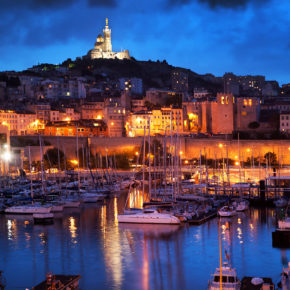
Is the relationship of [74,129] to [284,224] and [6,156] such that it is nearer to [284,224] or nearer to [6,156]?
[6,156]

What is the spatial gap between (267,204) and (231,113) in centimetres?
2890

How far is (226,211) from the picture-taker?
1043 inches

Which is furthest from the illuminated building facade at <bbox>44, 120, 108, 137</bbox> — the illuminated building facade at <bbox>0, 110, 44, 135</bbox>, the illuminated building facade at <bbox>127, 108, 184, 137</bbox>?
the illuminated building facade at <bbox>127, 108, 184, 137</bbox>

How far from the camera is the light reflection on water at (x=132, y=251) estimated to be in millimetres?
16594

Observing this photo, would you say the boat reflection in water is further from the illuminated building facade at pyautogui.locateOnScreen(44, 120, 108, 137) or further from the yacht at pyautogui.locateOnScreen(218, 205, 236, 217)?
the illuminated building facade at pyautogui.locateOnScreen(44, 120, 108, 137)

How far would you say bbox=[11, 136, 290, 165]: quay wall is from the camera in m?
48.4

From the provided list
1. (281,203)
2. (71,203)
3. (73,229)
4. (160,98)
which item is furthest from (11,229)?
(160,98)

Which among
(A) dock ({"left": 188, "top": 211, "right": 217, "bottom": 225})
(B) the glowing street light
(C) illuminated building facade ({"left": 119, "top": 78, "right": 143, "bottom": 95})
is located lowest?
(A) dock ({"left": 188, "top": 211, "right": 217, "bottom": 225})

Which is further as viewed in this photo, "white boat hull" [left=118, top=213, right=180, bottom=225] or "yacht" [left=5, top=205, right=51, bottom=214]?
"yacht" [left=5, top=205, right=51, bottom=214]

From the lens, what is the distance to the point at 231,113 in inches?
2274

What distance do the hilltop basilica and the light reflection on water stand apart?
76893mm

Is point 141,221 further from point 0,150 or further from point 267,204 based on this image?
point 0,150

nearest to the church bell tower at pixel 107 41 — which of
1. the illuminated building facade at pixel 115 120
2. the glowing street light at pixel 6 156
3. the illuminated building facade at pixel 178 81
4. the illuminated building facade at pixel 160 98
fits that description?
the illuminated building facade at pixel 178 81

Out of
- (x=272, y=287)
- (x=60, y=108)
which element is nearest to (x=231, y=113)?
(x=60, y=108)
